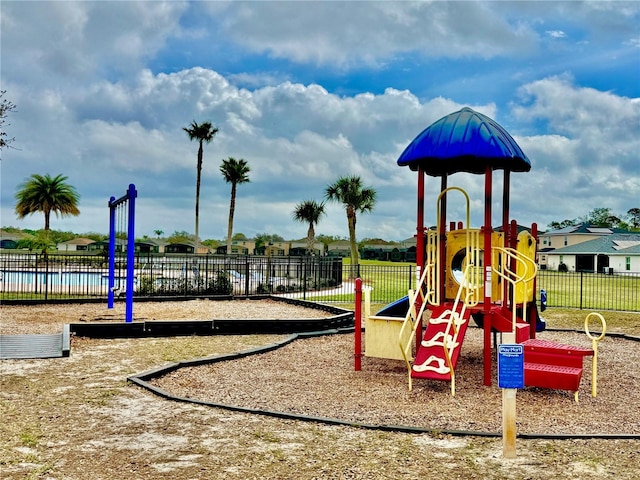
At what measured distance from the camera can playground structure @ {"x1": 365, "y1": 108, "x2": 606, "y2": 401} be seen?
323 inches

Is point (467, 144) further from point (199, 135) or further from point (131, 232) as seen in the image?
point (199, 135)

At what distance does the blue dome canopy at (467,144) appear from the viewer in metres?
8.66

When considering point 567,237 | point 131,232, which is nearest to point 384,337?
point 131,232

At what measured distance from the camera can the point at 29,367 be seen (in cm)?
945

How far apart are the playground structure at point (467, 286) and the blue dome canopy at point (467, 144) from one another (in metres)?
0.01

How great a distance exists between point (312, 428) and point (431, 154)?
4503 millimetres

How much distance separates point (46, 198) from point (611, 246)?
52.6 meters

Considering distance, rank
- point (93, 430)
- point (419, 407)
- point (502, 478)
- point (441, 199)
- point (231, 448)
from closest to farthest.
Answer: point (502, 478), point (231, 448), point (93, 430), point (419, 407), point (441, 199)

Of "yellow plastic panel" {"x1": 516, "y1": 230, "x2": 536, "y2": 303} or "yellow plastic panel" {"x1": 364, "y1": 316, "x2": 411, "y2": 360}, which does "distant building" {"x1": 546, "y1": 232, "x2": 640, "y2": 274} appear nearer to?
"yellow plastic panel" {"x1": 516, "y1": 230, "x2": 536, "y2": 303}

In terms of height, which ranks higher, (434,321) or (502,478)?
(434,321)

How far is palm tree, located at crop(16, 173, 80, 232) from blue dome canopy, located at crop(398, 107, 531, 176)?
160 feet

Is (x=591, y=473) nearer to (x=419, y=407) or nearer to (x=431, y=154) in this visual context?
(x=419, y=407)

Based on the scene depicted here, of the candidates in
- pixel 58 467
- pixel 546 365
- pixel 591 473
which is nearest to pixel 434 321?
pixel 546 365

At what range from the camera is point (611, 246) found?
59344 millimetres
